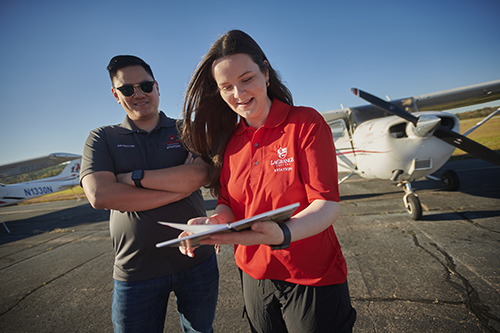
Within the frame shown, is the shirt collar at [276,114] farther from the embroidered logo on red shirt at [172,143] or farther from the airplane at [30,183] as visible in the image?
the airplane at [30,183]

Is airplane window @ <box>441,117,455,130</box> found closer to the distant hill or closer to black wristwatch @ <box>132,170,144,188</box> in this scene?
black wristwatch @ <box>132,170,144,188</box>

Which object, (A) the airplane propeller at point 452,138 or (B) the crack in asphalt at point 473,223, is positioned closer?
(B) the crack in asphalt at point 473,223

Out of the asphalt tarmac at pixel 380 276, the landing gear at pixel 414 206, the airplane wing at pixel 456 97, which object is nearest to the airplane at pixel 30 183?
the asphalt tarmac at pixel 380 276

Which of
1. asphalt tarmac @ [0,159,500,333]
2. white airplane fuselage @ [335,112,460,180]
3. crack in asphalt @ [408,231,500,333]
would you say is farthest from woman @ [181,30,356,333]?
white airplane fuselage @ [335,112,460,180]

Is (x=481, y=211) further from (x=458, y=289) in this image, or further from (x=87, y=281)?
(x=87, y=281)

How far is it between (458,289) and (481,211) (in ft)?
10.5

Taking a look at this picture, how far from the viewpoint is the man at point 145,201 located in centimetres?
133

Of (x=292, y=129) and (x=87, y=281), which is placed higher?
(x=292, y=129)

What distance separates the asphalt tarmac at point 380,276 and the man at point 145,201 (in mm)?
1141

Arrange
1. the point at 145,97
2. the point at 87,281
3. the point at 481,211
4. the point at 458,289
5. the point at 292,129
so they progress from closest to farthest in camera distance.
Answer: the point at 292,129
the point at 145,97
the point at 458,289
the point at 87,281
the point at 481,211

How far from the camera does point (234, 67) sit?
1060mm

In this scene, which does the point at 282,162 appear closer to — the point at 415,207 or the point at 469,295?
the point at 469,295

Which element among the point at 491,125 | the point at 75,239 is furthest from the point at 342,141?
the point at 491,125

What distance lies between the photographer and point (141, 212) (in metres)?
1.42
